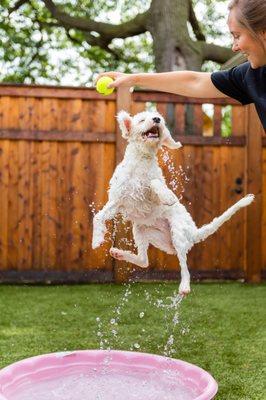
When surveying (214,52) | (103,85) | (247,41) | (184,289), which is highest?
(214,52)

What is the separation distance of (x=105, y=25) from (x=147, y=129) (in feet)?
23.9

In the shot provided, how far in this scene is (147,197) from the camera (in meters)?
2.18

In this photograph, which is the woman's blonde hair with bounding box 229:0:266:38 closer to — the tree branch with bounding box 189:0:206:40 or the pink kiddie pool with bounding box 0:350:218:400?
the pink kiddie pool with bounding box 0:350:218:400

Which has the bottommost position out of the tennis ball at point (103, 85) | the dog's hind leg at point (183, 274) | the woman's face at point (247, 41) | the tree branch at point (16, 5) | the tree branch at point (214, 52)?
the dog's hind leg at point (183, 274)

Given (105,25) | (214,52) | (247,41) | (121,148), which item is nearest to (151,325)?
(121,148)

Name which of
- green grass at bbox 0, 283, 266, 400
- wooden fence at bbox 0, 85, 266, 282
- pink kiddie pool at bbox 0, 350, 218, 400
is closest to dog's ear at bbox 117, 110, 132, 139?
pink kiddie pool at bbox 0, 350, 218, 400

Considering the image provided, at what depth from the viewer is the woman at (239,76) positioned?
1.93 metres

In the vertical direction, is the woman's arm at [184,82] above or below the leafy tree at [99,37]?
below

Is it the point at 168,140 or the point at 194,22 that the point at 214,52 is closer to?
the point at 194,22

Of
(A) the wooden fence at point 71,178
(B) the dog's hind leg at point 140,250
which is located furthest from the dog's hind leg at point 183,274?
(A) the wooden fence at point 71,178

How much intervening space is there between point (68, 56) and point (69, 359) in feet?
34.6

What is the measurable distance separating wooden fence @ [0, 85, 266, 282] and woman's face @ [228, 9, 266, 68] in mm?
3387

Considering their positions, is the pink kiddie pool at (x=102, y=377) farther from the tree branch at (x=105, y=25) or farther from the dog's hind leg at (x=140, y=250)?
the tree branch at (x=105, y=25)

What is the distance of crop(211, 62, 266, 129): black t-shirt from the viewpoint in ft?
7.15
